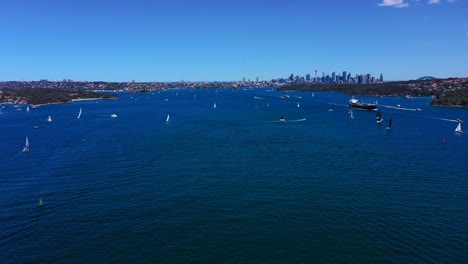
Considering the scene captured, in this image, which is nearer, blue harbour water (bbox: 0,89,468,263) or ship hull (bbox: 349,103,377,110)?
blue harbour water (bbox: 0,89,468,263)

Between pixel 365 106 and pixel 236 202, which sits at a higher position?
pixel 365 106

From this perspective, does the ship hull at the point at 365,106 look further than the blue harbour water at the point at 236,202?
Yes

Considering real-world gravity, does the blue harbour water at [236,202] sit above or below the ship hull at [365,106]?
below

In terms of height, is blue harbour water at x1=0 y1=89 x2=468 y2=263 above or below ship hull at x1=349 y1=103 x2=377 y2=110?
below

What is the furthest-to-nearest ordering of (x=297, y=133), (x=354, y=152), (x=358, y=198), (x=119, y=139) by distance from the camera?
(x=297, y=133) < (x=119, y=139) < (x=354, y=152) < (x=358, y=198)

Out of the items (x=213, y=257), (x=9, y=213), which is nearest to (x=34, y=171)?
(x=9, y=213)

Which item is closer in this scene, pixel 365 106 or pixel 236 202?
pixel 236 202

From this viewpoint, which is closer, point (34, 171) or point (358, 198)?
point (358, 198)

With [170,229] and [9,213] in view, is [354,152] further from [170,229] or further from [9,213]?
[9,213]
